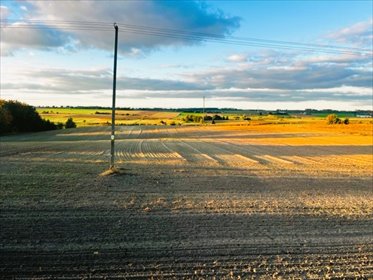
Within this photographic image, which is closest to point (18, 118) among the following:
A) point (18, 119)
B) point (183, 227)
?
point (18, 119)

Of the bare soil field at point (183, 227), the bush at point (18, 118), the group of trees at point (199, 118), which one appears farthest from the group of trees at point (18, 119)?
the bare soil field at point (183, 227)

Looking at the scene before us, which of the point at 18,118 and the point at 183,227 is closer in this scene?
the point at 183,227

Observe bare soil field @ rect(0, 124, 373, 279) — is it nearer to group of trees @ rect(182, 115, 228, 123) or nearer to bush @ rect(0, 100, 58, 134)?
bush @ rect(0, 100, 58, 134)

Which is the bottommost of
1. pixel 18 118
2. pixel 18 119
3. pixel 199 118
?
pixel 18 119

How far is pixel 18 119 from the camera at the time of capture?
6638 cm

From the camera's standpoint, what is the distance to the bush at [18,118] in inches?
2355

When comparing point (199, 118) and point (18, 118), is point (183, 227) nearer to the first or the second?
point (18, 118)

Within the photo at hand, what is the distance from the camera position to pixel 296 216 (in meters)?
10.2

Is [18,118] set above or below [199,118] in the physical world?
below

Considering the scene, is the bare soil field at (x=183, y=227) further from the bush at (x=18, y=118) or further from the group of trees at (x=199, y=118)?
the group of trees at (x=199, y=118)

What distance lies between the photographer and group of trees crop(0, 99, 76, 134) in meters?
59.8

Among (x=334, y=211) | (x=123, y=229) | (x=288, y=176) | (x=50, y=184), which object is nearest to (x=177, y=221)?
(x=123, y=229)

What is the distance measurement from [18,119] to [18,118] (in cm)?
17

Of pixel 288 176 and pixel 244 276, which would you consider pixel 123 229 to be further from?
pixel 288 176
